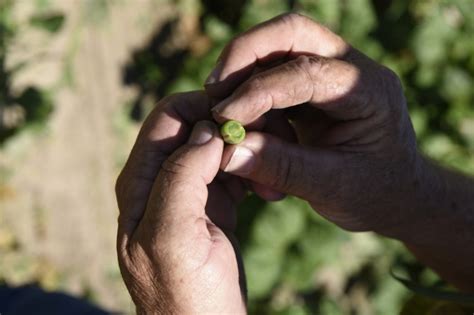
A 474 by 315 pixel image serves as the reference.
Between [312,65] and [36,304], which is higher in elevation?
[312,65]

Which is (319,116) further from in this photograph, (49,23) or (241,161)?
(49,23)

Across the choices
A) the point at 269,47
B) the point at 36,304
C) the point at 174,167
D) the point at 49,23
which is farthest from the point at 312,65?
the point at 49,23

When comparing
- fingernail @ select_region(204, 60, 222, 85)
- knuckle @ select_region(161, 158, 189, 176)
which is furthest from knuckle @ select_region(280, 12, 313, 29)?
knuckle @ select_region(161, 158, 189, 176)

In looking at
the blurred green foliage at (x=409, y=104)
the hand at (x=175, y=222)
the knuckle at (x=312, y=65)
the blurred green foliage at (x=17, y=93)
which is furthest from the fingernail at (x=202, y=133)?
the blurred green foliage at (x=409, y=104)

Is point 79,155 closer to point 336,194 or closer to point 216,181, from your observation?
point 216,181

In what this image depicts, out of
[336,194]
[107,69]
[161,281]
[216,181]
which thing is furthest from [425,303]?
[107,69]

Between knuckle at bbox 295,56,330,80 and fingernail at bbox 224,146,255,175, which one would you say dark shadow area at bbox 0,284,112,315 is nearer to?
fingernail at bbox 224,146,255,175
